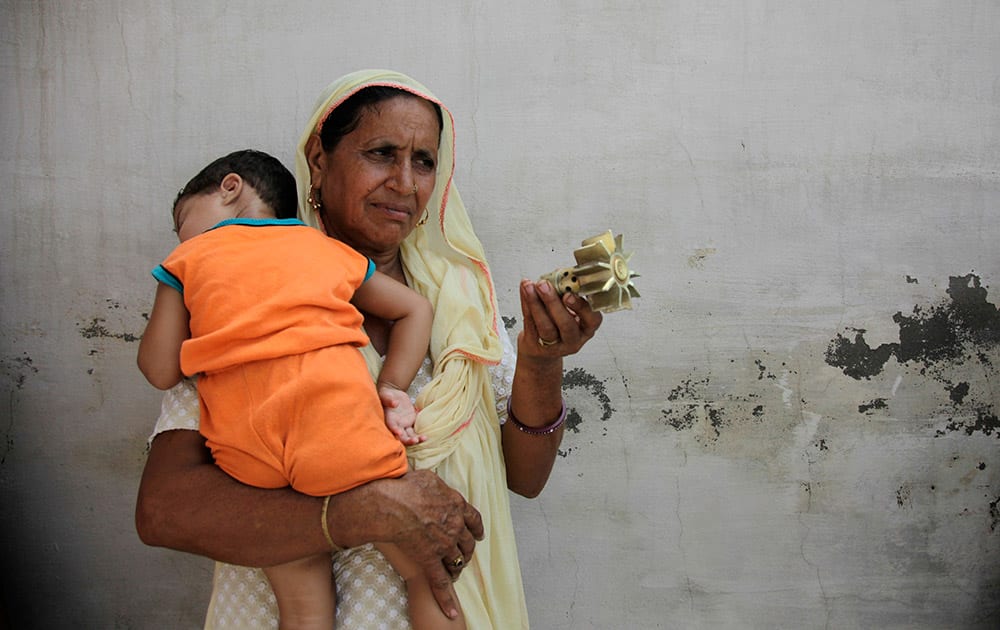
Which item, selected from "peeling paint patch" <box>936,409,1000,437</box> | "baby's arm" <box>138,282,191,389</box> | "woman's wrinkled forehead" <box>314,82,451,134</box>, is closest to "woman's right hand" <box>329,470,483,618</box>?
"baby's arm" <box>138,282,191,389</box>

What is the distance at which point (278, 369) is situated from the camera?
5.41ft

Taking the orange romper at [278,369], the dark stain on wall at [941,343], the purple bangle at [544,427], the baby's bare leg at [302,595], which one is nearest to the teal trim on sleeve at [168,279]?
the orange romper at [278,369]

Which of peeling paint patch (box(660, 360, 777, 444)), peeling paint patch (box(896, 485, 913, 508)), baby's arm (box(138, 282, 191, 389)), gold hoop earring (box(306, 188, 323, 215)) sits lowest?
peeling paint patch (box(896, 485, 913, 508))

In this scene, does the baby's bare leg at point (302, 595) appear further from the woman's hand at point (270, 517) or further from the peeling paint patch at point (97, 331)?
the peeling paint patch at point (97, 331)

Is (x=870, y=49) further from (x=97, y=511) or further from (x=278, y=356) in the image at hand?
(x=97, y=511)

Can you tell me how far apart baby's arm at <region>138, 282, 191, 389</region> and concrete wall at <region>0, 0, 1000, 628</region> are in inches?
35.0

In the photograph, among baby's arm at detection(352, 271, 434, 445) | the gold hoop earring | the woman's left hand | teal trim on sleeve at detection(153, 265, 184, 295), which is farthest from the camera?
the gold hoop earring

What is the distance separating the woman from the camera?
1.65 metres

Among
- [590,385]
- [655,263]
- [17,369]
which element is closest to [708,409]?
[590,385]

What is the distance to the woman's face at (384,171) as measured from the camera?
1.90 meters

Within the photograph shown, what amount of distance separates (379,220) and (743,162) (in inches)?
47.9

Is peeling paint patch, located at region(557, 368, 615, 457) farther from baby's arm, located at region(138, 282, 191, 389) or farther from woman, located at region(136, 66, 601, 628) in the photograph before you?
baby's arm, located at region(138, 282, 191, 389)

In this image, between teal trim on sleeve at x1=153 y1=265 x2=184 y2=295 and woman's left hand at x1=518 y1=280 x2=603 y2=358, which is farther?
teal trim on sleeve at x1=153 y1=265 x2=184 y2=295

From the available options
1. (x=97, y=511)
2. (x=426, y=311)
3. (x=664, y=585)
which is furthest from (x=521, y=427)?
(x=97, y=511)
